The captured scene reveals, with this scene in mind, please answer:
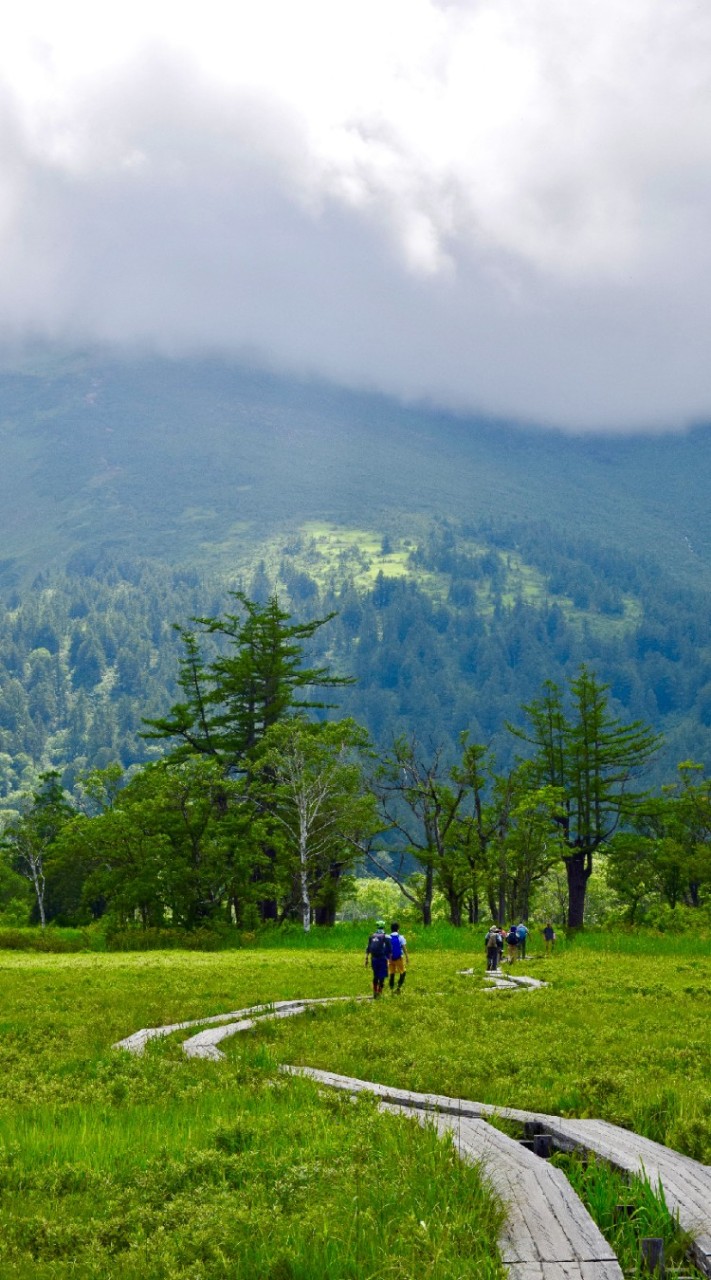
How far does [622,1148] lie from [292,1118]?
424 cm

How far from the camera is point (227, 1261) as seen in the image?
29.9ft

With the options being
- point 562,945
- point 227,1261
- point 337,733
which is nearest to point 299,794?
point 337,733

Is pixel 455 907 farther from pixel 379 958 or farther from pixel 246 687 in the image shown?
pixel 379 958

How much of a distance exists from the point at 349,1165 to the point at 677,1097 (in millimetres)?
5802

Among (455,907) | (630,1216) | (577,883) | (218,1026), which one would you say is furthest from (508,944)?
(630,1216)

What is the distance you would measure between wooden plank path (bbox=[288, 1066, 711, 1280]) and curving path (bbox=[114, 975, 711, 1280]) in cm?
1

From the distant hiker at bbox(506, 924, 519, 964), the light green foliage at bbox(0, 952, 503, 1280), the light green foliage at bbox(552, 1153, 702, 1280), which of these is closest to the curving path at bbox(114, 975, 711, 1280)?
the light green foliage at bbox(552, 1153, 702, 1280)

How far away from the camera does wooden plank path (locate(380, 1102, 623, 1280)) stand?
27.9 ft

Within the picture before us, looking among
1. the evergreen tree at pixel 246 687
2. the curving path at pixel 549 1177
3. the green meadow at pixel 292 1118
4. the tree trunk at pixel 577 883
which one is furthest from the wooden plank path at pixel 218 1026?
the tree trunk at pixel 577 883

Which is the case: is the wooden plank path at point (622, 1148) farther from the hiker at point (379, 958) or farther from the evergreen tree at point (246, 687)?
the evergreen tree at point (246, 687)

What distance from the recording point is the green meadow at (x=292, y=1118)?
9391 mm

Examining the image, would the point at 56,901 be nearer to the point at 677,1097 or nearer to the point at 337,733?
the point at 337,733

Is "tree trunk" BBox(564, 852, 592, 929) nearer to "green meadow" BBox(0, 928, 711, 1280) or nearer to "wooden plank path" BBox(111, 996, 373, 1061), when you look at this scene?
"green meadow" BBox(0, 928, 711, 1280)

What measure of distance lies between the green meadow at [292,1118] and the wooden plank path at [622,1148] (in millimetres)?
510
